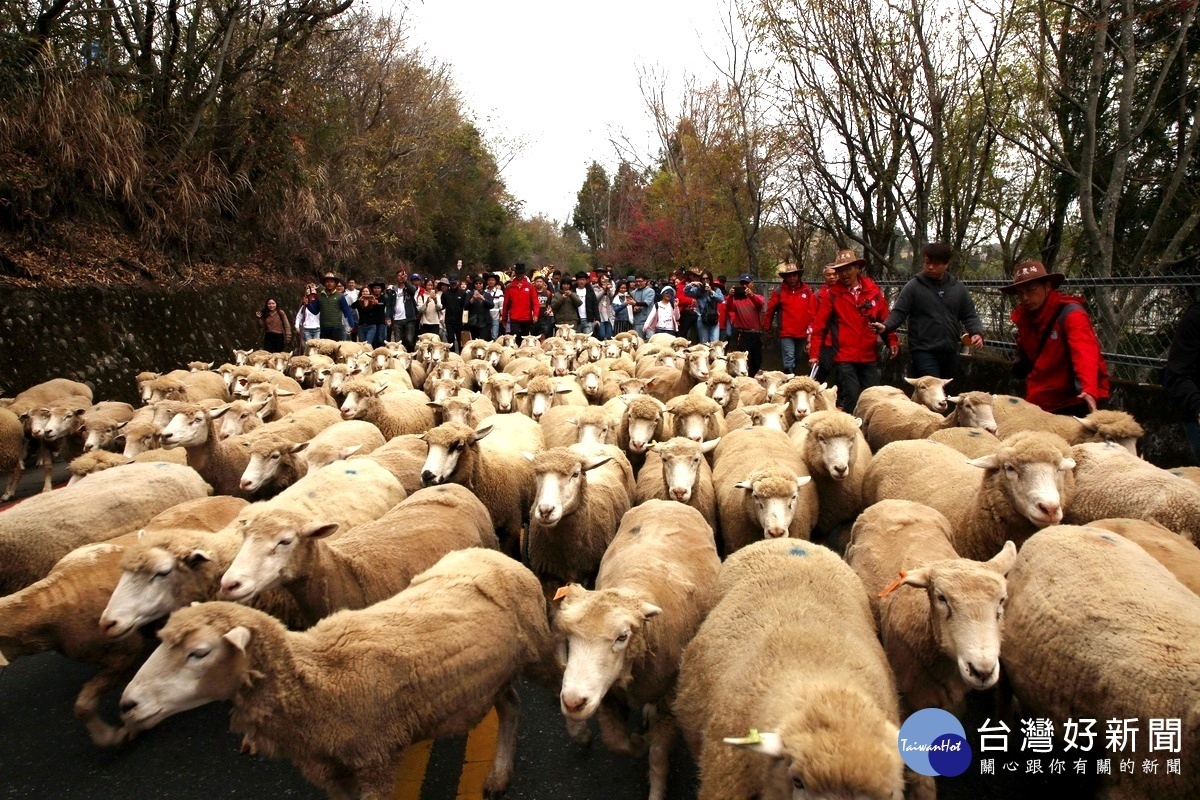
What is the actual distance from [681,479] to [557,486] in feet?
2.65

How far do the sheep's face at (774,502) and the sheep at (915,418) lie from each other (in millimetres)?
2572

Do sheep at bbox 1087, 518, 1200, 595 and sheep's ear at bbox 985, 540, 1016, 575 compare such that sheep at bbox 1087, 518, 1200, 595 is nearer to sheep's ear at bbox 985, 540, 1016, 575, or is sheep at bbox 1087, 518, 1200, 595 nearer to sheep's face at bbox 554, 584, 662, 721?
sheep's ear at bbox 985, 540, 1016, 575

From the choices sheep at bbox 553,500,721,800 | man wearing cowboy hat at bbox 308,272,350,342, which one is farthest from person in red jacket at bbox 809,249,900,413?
man wearing cowboy hat at bbox 308,272,350,342

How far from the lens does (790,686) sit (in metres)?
2.14

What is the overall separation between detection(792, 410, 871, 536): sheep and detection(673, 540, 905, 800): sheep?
5.66ft

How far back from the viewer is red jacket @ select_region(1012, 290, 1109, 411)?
4.98 meters

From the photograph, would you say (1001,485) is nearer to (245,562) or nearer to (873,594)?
(873,594)

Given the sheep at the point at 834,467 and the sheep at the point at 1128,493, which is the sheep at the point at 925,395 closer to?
the sheep at the point at 834,467

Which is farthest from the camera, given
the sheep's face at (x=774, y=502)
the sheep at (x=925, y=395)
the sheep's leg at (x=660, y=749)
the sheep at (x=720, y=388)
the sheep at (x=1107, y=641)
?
the sheep at (x=720, y=388)

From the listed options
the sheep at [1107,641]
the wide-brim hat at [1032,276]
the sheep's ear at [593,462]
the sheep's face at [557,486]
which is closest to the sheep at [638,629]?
the sheep's face at [557,486]

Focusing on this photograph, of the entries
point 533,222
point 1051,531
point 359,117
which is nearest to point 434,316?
point 359,117

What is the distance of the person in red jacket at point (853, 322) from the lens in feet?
22.8

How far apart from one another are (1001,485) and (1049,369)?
2.11 metres

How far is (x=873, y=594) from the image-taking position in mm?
3367
